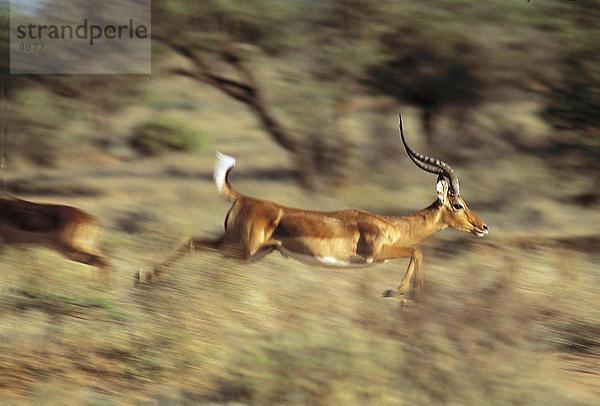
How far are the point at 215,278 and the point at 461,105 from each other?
184cm

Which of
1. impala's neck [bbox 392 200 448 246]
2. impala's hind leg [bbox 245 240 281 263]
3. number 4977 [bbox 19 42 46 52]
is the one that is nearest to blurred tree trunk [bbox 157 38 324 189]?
impala's hind leg [bbox 245 240 281 263]

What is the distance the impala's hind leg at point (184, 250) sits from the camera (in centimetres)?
779

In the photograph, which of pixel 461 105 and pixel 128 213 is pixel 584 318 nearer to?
pixel 461 105

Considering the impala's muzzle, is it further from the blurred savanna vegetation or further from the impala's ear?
the impala's ear

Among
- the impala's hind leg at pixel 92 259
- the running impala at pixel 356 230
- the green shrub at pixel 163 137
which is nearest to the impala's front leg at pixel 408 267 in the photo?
the running impala at pixel 356 230

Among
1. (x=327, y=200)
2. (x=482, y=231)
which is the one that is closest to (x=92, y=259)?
(x=327, y=200)

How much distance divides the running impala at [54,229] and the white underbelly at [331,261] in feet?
3.97

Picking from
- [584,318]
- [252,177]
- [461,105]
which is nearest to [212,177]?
[252,177]

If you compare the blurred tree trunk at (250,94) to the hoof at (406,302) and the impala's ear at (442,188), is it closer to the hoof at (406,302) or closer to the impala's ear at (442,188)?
the impala's ear at (442,188)

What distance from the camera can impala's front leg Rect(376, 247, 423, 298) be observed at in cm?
767

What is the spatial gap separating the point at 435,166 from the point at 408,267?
2.09ft

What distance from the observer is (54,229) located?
7.98 m

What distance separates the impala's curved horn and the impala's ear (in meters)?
0.03

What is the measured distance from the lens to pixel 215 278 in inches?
305
